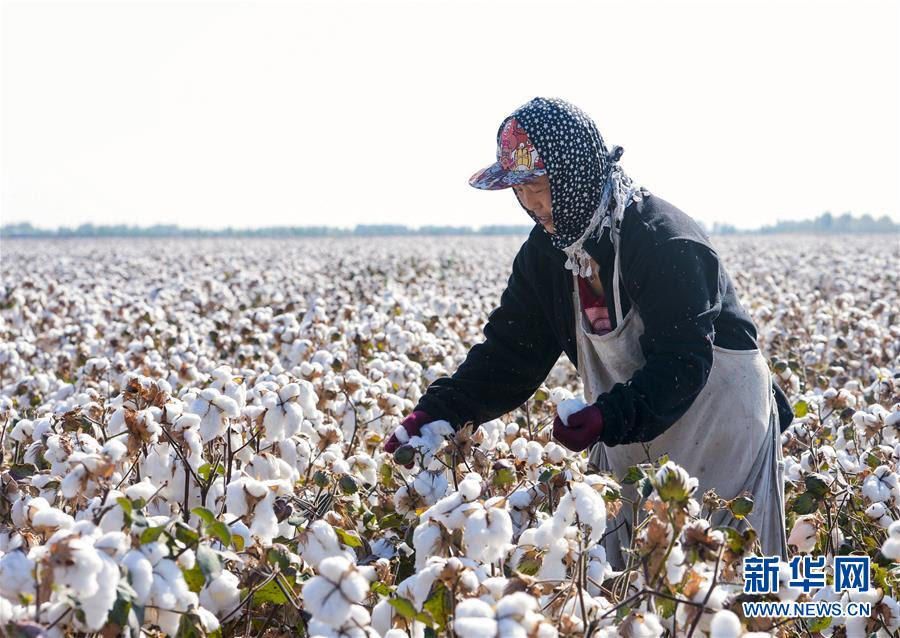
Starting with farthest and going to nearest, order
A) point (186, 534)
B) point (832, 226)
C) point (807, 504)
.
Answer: point (832, 226)
point (807, 504)
point (186, 534)

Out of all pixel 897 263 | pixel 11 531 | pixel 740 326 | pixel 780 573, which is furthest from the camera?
pixel 897 263

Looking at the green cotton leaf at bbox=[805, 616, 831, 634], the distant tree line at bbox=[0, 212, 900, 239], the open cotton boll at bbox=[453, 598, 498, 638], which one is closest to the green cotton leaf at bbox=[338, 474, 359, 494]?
the open cotton boll at bbox=[453, 598, 498, 638]

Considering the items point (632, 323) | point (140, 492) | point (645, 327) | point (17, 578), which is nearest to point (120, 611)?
point (17, 578)

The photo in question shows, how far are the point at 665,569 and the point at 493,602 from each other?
31 cm

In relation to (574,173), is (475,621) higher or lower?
lower

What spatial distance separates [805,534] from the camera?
2.48m

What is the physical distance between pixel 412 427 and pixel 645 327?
2.37 feet

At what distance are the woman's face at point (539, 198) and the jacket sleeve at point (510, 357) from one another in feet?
0.88

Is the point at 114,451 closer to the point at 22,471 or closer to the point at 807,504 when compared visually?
the point at 22,471

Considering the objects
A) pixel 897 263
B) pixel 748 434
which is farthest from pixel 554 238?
pixel 897 263

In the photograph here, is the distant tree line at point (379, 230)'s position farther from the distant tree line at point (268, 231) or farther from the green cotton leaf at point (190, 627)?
the green cotton leaf at point (190, 627)

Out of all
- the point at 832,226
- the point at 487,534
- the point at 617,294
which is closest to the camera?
the point at 487,534

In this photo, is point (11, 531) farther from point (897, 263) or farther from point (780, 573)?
point (897, 263)

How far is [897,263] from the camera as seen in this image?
58.9 ft
